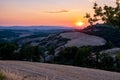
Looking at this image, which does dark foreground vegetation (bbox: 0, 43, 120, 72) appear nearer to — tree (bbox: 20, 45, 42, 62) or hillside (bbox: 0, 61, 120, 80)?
tree (bbox: 20, 45, 42, 62)

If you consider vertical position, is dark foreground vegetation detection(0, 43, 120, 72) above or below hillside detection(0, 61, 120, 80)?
below

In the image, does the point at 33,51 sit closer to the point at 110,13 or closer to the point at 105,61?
the point at 105,61

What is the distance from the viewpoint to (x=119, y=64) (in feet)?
430

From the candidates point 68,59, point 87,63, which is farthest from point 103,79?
point 68,59

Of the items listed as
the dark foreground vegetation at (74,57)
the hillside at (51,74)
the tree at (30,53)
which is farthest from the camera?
the tree at (30,53)

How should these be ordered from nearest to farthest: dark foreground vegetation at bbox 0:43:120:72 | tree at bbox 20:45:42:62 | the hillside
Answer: the hillside, dark foreground vegetation at bbox 0:43:120:72, tree at bbox 20:45:42:62

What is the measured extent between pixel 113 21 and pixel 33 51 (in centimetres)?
11869

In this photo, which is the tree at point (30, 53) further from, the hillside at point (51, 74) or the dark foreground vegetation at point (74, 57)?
the hillside at point (51, 74)

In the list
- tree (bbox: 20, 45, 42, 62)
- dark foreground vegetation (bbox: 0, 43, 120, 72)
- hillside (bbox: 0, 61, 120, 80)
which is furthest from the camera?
tree (bbox: 20, 45, 42, 62)

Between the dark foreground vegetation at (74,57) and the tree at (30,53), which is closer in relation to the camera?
the dark foreground vegetation at (74,57)

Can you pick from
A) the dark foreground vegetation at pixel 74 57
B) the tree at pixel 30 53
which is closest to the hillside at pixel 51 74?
the dark foreground vegetation at pixel 74 57

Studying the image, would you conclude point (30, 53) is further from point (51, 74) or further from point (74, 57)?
point (51, 74)

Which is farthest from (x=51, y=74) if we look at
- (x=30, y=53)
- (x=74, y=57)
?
(x=30, y=53)

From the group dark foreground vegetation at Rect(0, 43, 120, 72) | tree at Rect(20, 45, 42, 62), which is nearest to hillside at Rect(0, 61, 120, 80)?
dark foreground vegetation at Rect(0, 43, 120, 72)
